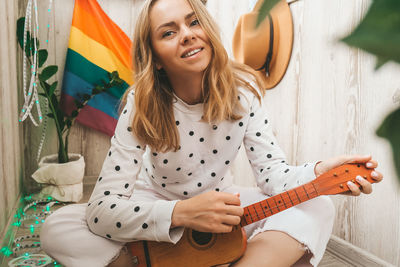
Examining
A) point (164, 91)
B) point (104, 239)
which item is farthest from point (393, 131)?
point (164, 91)

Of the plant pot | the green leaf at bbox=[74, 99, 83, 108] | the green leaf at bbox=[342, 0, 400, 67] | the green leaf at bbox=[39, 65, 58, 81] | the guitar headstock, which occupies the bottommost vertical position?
the plant pot

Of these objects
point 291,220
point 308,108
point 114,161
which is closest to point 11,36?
point 114,161

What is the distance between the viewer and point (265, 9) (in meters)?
0.13

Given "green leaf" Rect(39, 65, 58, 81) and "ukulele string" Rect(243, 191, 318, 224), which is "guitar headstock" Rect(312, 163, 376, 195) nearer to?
"ukulele string" Rect(243, 191, 318, 224)

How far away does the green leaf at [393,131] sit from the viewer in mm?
122

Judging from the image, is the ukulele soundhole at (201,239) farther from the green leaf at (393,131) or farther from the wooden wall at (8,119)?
the wooden wall at (8,119)

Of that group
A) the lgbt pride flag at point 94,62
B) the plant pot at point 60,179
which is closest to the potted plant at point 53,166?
the plant pot at point 60,179

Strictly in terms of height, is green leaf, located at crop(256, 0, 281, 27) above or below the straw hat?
above

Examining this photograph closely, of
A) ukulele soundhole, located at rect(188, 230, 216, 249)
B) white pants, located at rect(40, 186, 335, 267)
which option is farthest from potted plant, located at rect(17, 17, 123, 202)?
ukulele soundhole, located at rect(188, 230, 216, 249)

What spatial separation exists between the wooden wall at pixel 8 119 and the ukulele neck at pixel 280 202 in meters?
1.12

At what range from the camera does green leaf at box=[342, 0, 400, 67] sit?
0.12 metres

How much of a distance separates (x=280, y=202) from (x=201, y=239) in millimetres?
235

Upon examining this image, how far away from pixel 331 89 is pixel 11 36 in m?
1.73

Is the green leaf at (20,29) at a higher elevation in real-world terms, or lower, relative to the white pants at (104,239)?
higher
